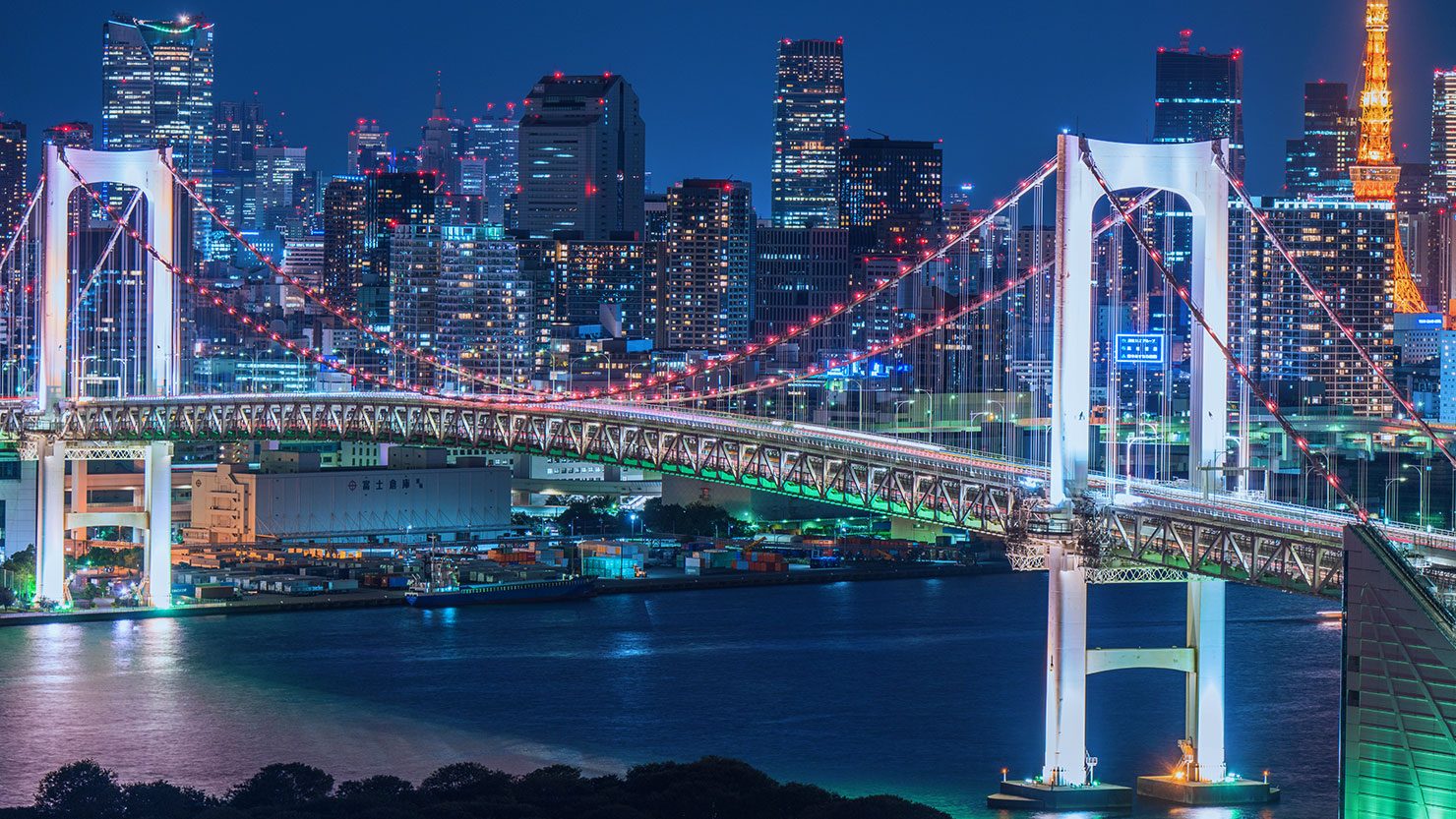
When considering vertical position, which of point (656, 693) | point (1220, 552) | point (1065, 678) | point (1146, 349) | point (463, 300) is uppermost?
point (463, 300)

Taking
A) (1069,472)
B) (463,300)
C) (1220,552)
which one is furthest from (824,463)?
(463,300)

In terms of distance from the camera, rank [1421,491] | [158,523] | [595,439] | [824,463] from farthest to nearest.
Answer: [158,523] < [1421,491] < [595,439] < [824,463]

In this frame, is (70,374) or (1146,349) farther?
(1146,349)

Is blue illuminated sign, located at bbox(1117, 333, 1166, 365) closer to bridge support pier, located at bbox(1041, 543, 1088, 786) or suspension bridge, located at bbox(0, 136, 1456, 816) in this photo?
suspension bridge, located at bbox(0, 136, 1456, 816)

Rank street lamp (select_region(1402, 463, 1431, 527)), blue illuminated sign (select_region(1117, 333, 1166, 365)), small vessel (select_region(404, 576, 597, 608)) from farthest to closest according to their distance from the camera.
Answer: blue illuminated sign (select_region(1117, 333, 1166, 365))
small vessel (select_region(404, 576, 597, 608))
street lamp (select_region(1402, 463, 1431, 527))

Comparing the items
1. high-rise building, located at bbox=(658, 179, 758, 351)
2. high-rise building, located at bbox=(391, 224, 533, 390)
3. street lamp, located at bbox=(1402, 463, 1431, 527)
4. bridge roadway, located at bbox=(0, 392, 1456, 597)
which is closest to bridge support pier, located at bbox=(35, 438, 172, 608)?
bridge roadway, located at bbox=(0, 392, 1456, 597)

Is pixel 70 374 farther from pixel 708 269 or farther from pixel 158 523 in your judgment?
pixel 708 269
